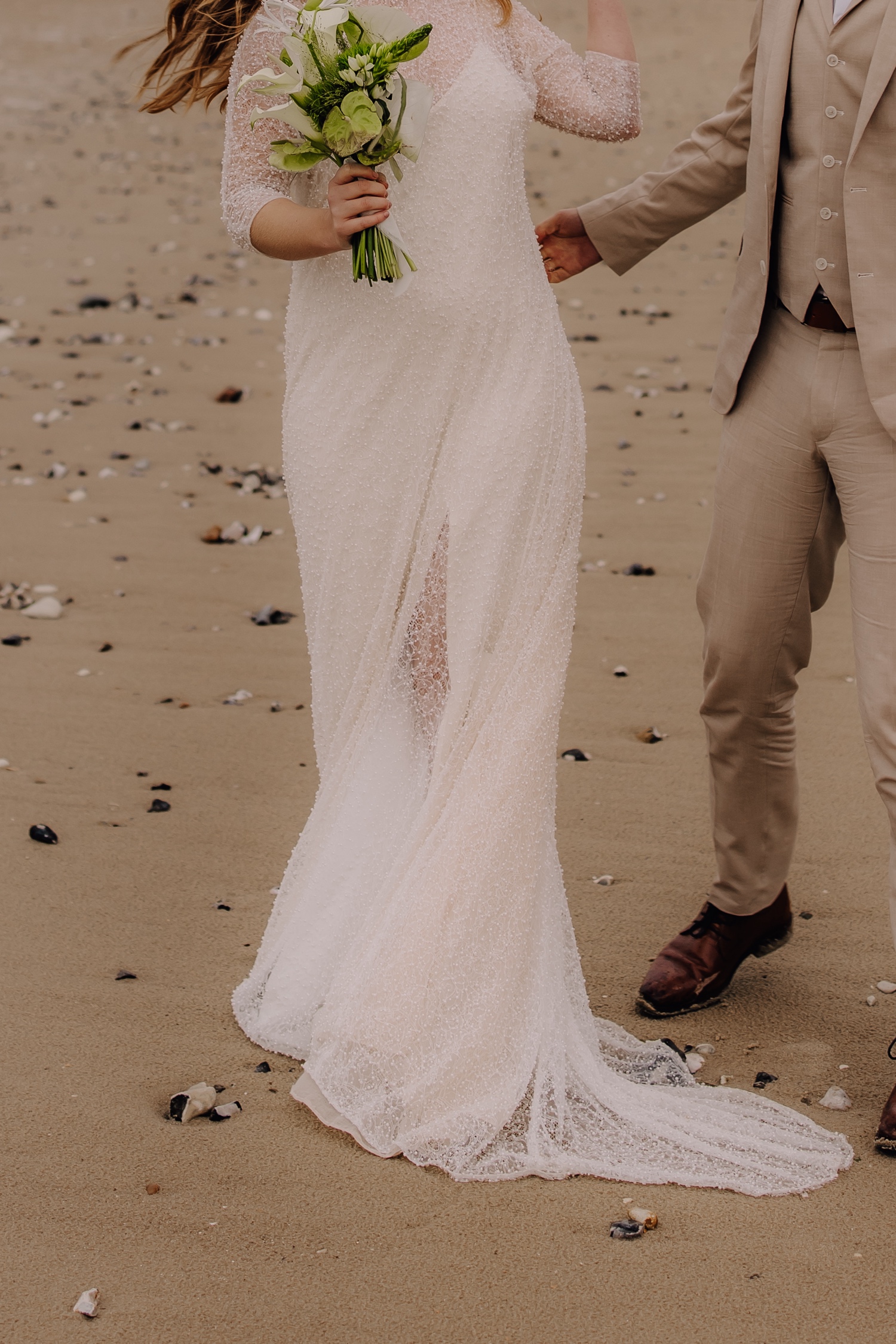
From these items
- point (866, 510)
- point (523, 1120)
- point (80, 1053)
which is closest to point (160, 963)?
point (80, 1053)

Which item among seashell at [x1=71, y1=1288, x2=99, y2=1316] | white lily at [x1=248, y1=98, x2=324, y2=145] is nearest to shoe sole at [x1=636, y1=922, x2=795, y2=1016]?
seashell at [x1=71, y1=1288, x2=99, y2=1316]

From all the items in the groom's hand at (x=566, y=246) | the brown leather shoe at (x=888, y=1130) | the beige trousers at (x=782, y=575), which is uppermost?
the groom's hand at (x=566, y=246)

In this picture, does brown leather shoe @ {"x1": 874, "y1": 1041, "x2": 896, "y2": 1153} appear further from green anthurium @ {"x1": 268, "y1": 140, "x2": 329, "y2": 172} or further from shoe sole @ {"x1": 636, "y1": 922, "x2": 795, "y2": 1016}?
green anthurium @ {"x1": 268, "y1": 140, "x2": 329, "y2": 172}

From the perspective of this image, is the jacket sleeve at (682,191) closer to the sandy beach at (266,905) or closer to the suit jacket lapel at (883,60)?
the suit jacket lapel at (883,60)

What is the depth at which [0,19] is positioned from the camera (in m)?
30.6

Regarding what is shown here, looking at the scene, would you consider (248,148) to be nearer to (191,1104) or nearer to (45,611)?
(191,1104)

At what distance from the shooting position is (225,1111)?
10.2 ft

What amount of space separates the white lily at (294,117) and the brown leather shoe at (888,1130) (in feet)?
7.27

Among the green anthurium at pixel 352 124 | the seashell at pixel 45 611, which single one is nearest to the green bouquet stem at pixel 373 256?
the green anthurium at pixel 352 124

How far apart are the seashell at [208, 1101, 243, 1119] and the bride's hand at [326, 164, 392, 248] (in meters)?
1.79

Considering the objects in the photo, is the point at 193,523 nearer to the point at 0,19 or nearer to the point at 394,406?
the point at 394,406

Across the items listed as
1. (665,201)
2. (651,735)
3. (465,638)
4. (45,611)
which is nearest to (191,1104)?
(465,638)

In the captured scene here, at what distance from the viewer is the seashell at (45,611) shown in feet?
19.6

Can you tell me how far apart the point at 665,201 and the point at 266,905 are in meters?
2.09
